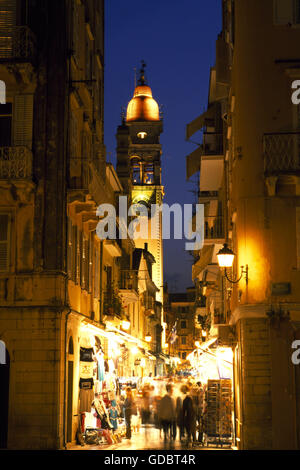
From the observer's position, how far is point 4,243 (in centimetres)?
2195

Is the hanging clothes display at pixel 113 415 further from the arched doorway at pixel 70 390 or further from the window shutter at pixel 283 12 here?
the window shutter at pixel 283 12

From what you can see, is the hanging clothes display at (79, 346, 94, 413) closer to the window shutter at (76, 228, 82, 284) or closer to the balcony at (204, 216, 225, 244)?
the window shutter at (76, 228, 82, 284)

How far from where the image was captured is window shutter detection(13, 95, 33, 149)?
22.4 m

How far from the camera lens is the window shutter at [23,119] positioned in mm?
22406

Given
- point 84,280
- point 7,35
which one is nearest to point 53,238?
point 84,280

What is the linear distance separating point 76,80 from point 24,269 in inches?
265

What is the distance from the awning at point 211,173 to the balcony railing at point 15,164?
A: 8280 millimetres

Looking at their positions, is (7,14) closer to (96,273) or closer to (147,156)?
(96,273)

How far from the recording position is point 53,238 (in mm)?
22000

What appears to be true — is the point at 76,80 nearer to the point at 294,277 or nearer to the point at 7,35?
the point at 7,35

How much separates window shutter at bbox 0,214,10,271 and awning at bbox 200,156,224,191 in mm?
8834

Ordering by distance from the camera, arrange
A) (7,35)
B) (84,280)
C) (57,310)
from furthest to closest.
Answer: (84,280)
(7,35)
(57,310)

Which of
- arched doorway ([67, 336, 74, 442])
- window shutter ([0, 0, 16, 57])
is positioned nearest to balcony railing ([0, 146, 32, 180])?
window shutter ([0, 0, 16, 57])

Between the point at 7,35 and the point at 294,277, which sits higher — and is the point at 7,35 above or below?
above
